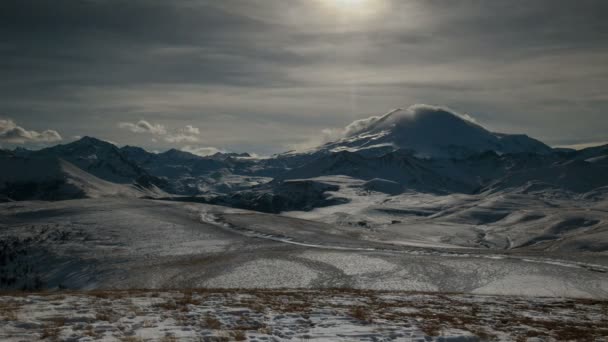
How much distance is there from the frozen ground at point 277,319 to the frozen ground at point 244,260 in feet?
47.9

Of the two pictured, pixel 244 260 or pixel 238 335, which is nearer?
pixel 238 335

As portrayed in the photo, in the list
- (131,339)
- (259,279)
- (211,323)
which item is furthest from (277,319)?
(259,279)

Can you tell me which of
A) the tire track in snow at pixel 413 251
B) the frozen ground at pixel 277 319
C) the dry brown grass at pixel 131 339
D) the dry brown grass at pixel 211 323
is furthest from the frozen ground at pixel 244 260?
the dry brown grass at pixel 131 339

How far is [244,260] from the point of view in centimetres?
5138

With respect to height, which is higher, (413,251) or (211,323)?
(211,323)

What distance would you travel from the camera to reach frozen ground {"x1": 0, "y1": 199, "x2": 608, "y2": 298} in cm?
4338

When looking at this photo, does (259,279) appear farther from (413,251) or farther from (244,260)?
(413,251)

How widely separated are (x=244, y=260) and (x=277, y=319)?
3135cm

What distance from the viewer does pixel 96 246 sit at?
6794 centimetres

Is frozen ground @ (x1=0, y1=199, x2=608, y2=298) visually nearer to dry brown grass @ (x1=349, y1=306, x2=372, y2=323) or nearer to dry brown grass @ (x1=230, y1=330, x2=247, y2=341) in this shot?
dry brown grass @ (x1=349, y1=306, x2=372, y2=323)

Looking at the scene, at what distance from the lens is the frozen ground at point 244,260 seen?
43.4m

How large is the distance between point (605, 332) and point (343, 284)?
23.4m

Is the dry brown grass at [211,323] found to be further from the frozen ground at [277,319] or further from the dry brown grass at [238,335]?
the dry brown grass at [238,335]

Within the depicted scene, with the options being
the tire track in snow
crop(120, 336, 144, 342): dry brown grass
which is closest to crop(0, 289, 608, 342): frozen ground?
crop(120, 336, 144, 342): dry brown grass
